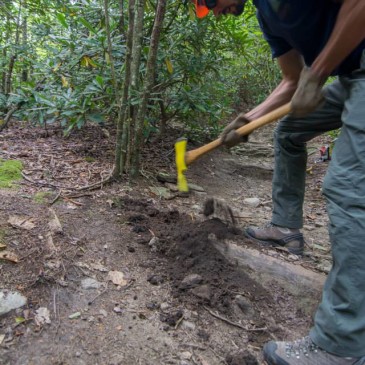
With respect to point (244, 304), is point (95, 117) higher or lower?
higher

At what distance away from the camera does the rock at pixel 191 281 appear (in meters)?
1.94

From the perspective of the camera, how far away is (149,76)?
2947mm

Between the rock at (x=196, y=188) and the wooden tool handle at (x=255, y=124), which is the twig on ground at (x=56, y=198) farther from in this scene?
the rock at (x=196, y=188)

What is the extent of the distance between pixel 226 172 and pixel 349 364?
3089mm

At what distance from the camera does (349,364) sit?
149cm

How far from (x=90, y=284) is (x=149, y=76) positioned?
167cm

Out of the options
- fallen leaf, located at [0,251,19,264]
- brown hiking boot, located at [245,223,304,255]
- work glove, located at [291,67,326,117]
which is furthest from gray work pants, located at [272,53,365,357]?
fallen leaf, located at [0,251,19,264]

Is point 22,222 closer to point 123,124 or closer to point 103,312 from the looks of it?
point 103,312

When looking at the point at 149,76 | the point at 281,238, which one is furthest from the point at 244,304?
the point at 149,76

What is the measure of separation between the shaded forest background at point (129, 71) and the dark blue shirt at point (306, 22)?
1.22 m

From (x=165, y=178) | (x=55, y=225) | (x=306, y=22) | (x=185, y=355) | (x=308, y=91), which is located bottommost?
(x=185, y=355)

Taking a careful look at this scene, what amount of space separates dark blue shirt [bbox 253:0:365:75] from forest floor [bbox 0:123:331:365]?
43.6 inches

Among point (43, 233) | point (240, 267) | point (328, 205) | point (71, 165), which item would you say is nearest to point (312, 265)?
point (240, 267)

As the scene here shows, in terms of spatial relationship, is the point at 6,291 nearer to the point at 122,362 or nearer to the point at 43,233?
the point at 43,233
